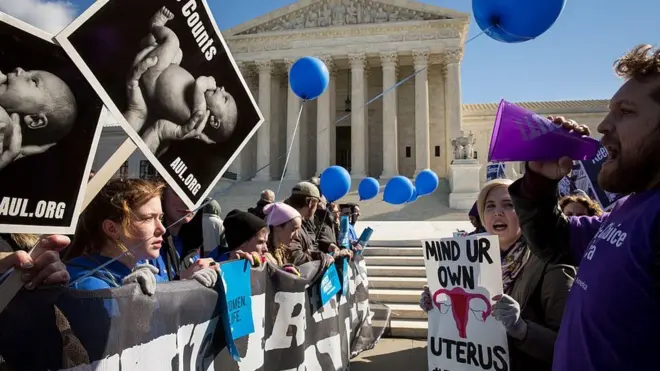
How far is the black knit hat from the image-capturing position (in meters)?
2.95

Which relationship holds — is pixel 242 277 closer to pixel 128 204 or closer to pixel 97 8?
pixel 128 204

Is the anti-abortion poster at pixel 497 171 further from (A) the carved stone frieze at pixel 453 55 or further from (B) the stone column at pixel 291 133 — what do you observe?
(A) the carved stone frieze at pixel 453 55

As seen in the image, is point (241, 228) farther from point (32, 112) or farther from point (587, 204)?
point (587, 204)

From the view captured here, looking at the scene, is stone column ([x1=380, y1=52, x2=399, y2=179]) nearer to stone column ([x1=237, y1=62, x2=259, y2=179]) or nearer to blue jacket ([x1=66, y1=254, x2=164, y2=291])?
stone column ([x1=237, y1=62, x2=259, y2=179])

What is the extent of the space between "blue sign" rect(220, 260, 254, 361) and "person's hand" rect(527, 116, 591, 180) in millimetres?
1603

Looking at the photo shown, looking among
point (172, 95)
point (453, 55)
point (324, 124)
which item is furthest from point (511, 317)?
point (453, 55)

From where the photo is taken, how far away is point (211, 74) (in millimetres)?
2195

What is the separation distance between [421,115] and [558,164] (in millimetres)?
28525

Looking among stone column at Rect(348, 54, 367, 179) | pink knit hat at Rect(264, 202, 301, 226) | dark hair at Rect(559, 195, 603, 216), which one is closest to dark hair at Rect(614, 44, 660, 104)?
pink knit hat at Rect(264, 202, 301, 226)

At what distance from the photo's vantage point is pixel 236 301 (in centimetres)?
230

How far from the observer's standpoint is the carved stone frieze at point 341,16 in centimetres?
2997

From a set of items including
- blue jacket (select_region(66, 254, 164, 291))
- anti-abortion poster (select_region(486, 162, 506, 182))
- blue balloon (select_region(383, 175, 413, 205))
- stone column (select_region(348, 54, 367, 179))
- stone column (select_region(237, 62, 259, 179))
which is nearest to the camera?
blue jacket (select_region(66, 254, 164, 291))

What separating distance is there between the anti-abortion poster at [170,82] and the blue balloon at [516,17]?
2.28 meters

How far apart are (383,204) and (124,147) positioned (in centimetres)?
2006
